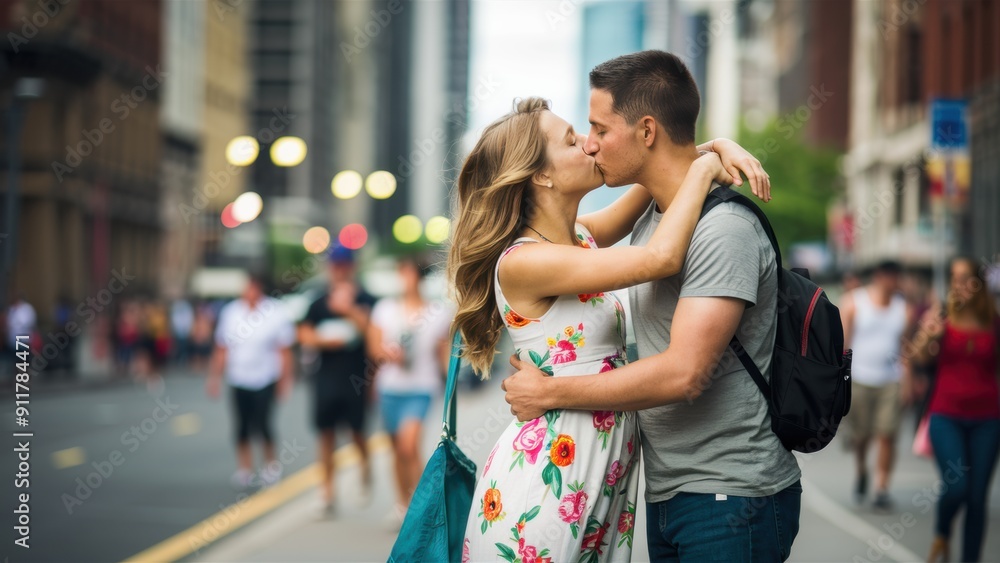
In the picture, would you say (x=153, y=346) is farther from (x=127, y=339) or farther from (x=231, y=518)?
(x=231, y=518)

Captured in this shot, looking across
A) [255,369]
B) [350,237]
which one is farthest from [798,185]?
[255,369]

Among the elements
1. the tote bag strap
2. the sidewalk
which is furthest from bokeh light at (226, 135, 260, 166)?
the tote bag strap

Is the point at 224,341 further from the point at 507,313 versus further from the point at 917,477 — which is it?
the point at 507,313

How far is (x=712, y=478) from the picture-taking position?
119 inches

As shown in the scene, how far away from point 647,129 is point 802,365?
746 millimetres

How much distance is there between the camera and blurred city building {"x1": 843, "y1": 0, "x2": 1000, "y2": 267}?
28156 mm

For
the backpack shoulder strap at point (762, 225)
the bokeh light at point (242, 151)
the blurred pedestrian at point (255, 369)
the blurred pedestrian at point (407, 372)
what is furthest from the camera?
the bokeh light at point (242, 151)

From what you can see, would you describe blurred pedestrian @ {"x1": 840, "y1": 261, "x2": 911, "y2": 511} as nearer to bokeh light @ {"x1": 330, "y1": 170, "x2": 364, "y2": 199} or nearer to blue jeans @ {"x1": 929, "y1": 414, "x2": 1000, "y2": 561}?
blue jeans @ {"x1": 929, "y1": 414, "x2": 1000, "y2": 561}

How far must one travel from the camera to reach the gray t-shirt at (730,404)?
2.97 meters

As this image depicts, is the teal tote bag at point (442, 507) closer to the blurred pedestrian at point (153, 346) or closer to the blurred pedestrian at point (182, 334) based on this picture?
the blurred pedestrian at point (153, 346)

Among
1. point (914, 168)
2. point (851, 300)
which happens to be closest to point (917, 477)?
point (851, 300)

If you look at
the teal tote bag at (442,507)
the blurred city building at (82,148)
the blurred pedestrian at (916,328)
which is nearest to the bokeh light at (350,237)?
the blurred pedestrian at (916,328)

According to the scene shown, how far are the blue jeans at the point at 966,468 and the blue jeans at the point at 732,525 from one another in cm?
457

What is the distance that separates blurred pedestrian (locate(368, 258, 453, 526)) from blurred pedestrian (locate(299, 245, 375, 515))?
1.27ft
